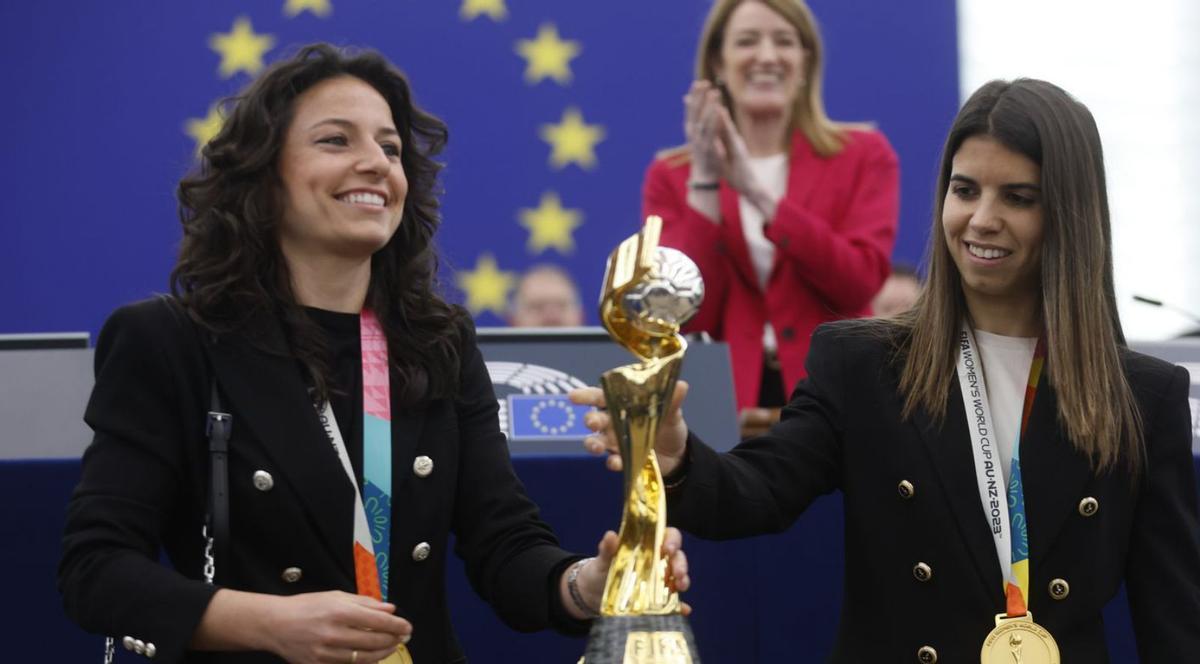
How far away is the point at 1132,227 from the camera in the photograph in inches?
244

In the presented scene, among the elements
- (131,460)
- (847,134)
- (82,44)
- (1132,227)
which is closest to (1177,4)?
(1132,227)

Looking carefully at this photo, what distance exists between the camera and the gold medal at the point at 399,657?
2145mm

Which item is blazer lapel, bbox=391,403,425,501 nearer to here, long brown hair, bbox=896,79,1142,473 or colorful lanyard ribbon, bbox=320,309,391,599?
colorful lanyard ribbon, bbox=320,309,391,599

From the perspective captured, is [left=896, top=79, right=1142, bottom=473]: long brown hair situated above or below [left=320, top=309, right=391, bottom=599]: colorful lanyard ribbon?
above

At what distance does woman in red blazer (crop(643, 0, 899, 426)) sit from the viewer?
4.05 metres

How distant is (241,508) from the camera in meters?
2.22

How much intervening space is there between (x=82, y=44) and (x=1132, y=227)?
13.1 ft

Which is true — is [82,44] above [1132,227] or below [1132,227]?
above

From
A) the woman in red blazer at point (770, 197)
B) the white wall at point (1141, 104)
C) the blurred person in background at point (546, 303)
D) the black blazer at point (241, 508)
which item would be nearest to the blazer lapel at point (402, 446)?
the black blazer at point (241, 508)

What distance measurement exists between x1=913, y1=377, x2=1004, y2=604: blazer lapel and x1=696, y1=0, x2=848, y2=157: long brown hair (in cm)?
203

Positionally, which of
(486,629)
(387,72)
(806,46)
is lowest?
(486,629)

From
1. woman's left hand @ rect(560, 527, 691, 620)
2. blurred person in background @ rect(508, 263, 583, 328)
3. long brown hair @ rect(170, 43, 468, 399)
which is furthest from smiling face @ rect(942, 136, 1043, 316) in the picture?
blurred person in background @ rect(508, 263, 583, 328)

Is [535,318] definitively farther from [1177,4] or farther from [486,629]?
[1177,4]

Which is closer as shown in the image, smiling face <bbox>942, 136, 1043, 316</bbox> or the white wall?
smiling face <bbox>942, 136, 1043, 316</bbox>
